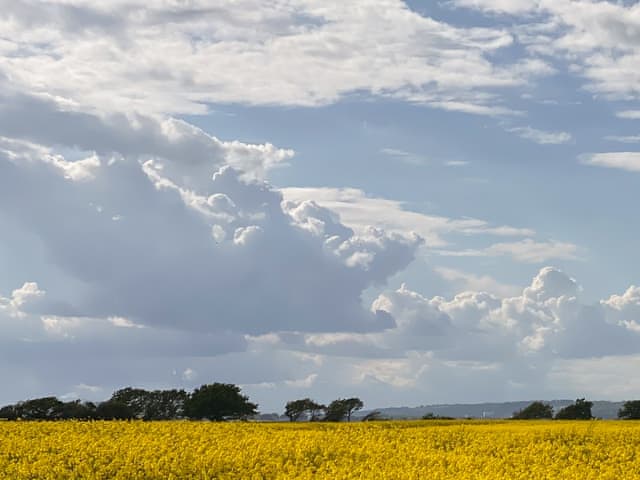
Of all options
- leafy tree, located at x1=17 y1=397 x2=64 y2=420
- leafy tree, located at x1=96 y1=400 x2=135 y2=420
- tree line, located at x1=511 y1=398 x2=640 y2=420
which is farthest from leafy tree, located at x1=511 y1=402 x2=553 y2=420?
leafy tree, located at x1=17 y1=397 x2=64 y2=420

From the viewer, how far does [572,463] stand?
39500mm

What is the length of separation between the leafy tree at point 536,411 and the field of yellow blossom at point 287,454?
64321mm

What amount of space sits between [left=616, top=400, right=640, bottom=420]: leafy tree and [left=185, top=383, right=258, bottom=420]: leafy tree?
131ft

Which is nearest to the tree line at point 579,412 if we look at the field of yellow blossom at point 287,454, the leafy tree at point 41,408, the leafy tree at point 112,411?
the leafy tree at point 112,411

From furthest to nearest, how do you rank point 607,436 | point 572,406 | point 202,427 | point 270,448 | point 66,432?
point 572,406 < point 607,436 < point 202,427 < point 66,432 < point 270,448

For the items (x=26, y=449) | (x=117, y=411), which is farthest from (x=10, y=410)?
(x=26, y=449)

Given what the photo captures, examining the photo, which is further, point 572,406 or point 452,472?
point 572,406

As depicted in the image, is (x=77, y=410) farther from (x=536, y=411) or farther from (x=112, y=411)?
(x=536, y=411)

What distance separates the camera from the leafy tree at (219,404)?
312 ft

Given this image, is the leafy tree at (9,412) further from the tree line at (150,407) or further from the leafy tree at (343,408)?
the leafy tree at (343,408)

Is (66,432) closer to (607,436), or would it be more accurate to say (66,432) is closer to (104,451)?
(104,451)

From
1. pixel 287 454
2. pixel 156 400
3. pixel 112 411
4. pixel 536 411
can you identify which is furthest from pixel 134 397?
pixel 287 454

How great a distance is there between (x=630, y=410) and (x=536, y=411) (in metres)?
11.2

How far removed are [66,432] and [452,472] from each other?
17577 mm
